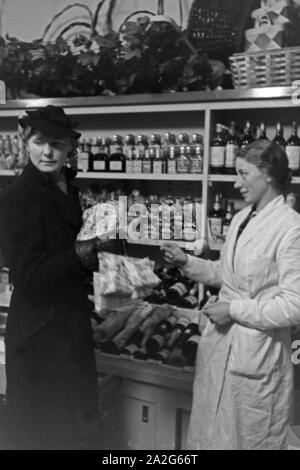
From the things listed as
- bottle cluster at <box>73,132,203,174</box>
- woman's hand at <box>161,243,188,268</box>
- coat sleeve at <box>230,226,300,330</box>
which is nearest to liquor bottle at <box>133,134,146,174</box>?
bottle cluster at <box>73,132,203,174</box>

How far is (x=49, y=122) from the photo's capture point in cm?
90

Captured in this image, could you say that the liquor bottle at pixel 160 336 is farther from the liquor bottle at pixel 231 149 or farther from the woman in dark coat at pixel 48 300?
the liquor bottle at pixel 231 149

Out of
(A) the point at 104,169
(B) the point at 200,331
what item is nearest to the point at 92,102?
(A) the point at 104,169

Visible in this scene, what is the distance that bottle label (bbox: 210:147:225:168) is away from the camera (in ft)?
3.98

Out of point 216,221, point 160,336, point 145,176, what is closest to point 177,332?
point 160,336

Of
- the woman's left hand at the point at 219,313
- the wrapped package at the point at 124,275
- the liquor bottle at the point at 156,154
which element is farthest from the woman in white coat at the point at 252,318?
the liquor bottle at the point at 156,154

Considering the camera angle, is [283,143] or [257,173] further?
[283,143]

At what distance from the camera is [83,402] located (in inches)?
40.4

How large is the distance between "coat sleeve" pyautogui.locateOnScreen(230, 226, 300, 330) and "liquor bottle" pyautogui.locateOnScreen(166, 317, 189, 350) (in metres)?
0.29

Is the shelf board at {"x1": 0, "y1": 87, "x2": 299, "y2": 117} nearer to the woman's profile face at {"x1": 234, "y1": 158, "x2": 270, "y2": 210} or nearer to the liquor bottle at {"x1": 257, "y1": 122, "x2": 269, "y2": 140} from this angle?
the liquor bottle at {"x1": 257, "y1": 122, "x2": 269, "y2": 140}

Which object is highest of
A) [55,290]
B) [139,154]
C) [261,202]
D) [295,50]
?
[295,50]

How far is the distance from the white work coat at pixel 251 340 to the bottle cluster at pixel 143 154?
1.04 feet

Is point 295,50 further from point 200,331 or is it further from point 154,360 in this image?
point 154,360

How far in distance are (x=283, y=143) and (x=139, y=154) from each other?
1.36ft
